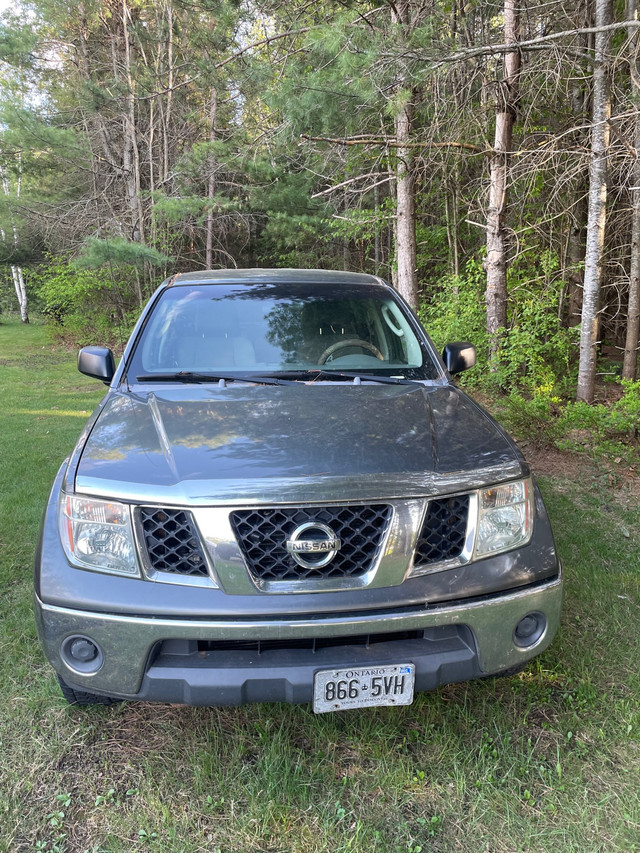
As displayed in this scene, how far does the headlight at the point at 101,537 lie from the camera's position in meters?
1.90

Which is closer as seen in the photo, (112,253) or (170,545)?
(170,545)

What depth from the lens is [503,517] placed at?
209 centimetres

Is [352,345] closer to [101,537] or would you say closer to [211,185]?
[101,537]

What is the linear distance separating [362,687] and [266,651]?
1.07 ft

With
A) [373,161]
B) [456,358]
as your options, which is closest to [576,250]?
[373,161]

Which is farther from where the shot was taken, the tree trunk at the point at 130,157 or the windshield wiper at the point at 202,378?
the tree trunk at the point at 130,157

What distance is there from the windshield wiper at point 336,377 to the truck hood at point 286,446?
6.9 inches

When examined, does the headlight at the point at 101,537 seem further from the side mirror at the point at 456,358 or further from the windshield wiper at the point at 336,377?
the side mirror at the point at 456,358

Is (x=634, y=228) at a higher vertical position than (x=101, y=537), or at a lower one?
higher

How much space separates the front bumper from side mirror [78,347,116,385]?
1.58m

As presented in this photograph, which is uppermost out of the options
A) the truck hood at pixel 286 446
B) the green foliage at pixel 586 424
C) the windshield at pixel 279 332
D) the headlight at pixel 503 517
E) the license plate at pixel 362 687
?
the windshield at pixel 279 332

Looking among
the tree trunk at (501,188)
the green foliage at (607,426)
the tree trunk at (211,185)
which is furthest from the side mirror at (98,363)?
the tree trunk at (211,185)

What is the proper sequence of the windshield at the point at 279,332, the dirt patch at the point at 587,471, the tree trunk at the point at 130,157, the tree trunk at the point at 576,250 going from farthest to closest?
the tree trunk at the point at 130,157, the tree trunk at the point at 576,250, the dirt patch at the point at 587,471, the windshield at the point at 279,332

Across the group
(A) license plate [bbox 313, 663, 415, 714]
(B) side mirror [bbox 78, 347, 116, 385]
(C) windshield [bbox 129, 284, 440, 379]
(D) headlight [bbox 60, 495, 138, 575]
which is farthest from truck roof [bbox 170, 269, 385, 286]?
(A) license plate [bbox 313, 663, 415, 714]
